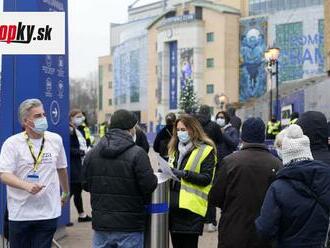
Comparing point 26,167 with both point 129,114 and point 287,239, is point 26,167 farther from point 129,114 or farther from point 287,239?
point 287,239

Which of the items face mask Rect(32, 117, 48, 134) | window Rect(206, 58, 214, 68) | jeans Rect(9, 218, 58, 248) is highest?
window Rect(206, 58, 214, 68)

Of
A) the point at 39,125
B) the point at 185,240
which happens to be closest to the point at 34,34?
the point at 39,125

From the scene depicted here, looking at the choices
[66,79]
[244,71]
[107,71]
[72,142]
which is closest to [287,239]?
[66,79]

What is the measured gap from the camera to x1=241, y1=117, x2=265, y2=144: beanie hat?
16.9 feet

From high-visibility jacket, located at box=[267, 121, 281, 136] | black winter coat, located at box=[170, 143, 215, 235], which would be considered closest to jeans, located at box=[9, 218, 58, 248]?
black winter coat, located at box=[170, 143, 215, 235]

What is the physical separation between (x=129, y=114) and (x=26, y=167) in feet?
3.48

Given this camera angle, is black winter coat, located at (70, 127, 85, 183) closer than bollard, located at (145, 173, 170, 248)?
No

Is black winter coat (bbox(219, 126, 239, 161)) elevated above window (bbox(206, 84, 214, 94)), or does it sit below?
below

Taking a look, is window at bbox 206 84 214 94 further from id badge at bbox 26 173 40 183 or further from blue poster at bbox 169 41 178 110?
id badge at bbox 26 173 40 183

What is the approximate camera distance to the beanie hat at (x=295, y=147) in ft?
14.6

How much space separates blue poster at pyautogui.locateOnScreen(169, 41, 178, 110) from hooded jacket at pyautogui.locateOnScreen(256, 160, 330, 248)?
82870 mm

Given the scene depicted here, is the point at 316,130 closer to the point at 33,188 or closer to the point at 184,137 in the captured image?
the point at 184,137

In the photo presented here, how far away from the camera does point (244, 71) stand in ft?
267

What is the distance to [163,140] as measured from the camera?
10055 mm
